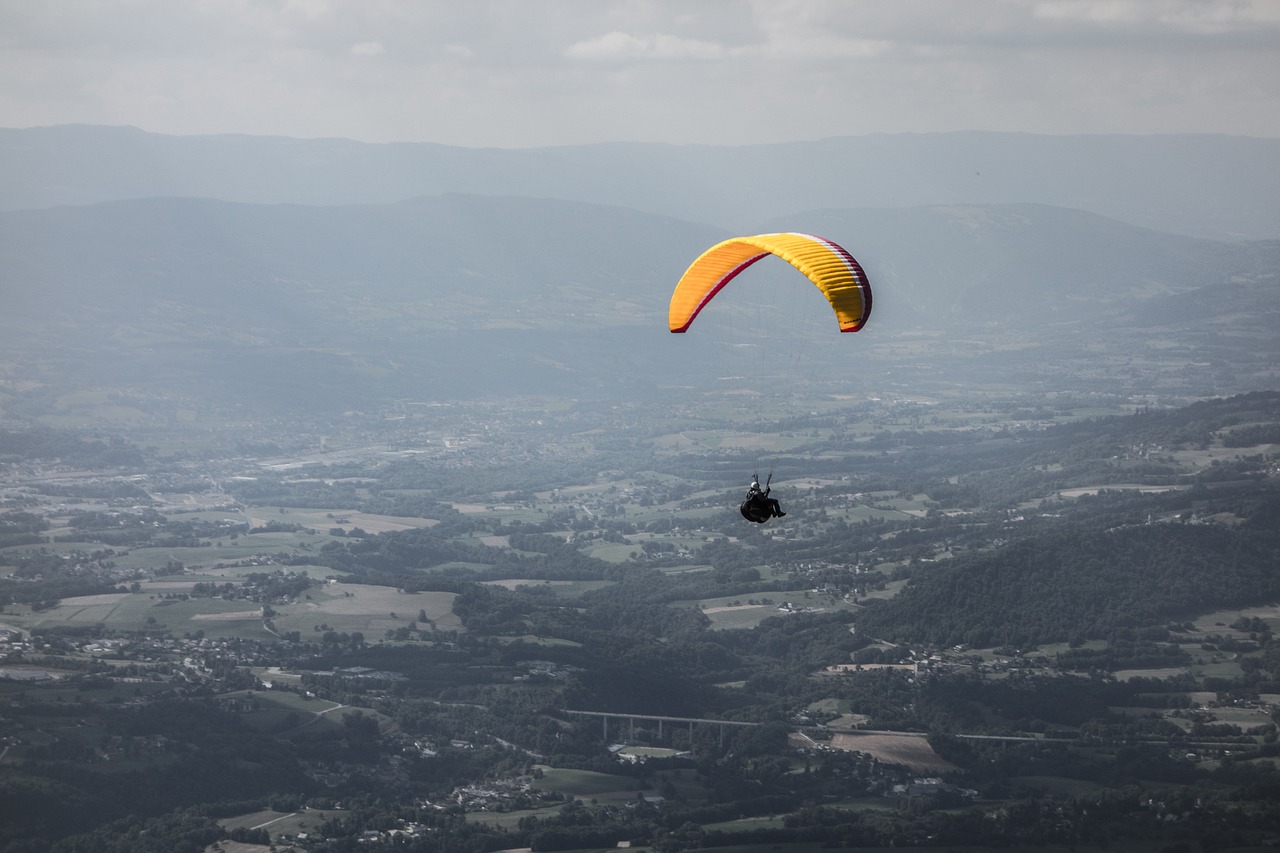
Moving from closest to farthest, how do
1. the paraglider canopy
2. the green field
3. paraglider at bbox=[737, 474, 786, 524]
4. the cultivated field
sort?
the paraglider canopy < paraglider at bbox=[737, 474, 786, 524] < the cultivated field < the green field

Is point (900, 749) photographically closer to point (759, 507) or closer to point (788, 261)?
point (759, 507)

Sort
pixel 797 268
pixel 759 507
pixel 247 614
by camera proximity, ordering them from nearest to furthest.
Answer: pixel 797 268 → pixel 759 507 → pixel 247 614

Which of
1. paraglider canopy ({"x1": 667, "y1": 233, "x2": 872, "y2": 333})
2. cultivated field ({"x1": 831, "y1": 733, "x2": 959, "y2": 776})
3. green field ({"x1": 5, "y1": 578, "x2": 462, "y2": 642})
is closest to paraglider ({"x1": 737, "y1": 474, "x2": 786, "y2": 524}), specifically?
paraglider canopy ({"x1": 667, "y1": 233, "x2": 872, "y2": 333})

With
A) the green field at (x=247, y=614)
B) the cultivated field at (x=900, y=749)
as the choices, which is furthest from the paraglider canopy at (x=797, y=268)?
the green field at (x=247, y=614)

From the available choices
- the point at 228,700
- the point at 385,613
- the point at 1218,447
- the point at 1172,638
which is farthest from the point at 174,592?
the point at 1218,447

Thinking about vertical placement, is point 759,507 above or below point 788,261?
below

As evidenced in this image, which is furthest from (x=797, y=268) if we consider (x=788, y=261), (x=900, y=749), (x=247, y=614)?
(x=247, y=614)

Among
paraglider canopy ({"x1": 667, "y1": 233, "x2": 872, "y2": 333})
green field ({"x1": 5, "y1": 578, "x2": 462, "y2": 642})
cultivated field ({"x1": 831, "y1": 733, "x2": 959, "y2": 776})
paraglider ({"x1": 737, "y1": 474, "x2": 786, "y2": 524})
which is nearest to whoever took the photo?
paraglider canopy ({"x1": 667, "y1": 233, "x2": 872, "y2": 333})

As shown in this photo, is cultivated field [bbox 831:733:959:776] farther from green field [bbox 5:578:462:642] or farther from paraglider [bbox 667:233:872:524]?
paraglider [bbox 667:233:872:524]
